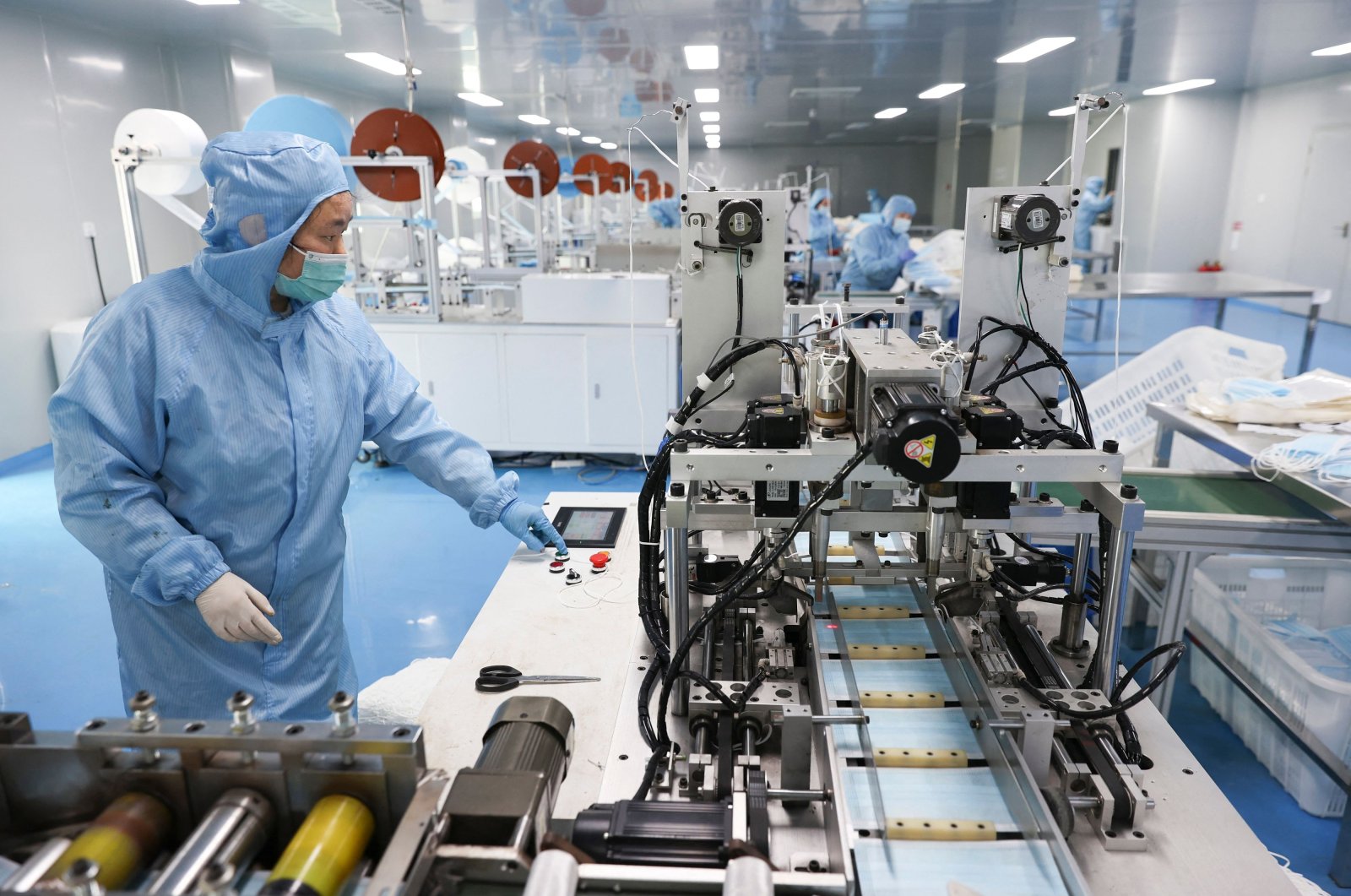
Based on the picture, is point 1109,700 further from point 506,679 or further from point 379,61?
point 379,61

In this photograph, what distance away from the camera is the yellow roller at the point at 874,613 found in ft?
4.67

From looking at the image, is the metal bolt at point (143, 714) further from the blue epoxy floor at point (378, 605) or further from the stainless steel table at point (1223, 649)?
the stainless steel table at point (1223, 649)

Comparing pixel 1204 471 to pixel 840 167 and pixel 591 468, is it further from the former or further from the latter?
pixel 840 167

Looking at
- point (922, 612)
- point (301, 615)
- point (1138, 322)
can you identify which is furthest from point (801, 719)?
point (1138, 322)

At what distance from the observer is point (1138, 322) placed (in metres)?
8.53

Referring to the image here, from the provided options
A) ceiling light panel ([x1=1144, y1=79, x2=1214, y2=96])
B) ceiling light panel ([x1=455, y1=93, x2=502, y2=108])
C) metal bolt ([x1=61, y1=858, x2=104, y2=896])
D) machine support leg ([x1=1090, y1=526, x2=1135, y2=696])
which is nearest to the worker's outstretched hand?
metal bolt ([x1=61, y1=858, x2=104, y2=896])

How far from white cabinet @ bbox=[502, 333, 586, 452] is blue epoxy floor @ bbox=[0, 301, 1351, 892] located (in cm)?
22

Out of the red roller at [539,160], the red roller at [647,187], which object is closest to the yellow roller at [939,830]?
the red roller at [539,160]

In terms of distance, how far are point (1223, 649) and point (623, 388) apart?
2.94 m

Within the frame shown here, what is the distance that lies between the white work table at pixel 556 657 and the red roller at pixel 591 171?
20.0ft

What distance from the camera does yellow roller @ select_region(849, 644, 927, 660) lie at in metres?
1.30

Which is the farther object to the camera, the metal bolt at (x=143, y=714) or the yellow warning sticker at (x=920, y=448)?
the yellow warning sticker at (x=920, y=448)

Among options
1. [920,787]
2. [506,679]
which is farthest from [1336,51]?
[506,679]

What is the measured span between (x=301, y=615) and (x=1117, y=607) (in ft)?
4.33
